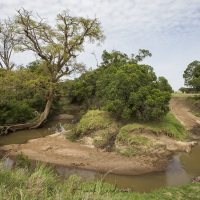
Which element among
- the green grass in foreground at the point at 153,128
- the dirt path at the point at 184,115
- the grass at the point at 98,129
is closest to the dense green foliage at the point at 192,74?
the dirt path at the point at 184,115

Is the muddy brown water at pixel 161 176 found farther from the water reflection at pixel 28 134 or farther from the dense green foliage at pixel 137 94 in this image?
the water reflection at pixel 28 134

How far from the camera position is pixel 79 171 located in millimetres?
10812

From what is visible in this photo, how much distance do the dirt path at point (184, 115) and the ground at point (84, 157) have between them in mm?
6393

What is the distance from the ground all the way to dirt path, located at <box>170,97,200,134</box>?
6.39m

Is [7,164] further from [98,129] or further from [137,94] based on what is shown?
[137,94]

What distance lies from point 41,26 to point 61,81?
4880 millimetres

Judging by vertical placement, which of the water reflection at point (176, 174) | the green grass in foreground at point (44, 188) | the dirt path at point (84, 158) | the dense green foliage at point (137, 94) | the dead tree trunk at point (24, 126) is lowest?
A: the water reflection at point (176, 174)

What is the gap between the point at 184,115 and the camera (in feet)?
66.8

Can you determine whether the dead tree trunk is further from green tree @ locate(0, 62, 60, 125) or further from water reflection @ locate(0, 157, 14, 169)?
water reflection @ locate(0, 157, 14, 169)

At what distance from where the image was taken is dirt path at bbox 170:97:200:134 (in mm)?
17906

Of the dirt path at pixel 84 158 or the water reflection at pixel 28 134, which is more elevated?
the water reflection at pixel 28 134

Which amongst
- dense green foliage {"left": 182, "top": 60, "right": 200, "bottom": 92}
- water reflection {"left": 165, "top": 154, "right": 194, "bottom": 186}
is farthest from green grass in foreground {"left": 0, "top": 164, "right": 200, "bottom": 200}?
dense green foliage {"left": 182, "top": 60, "right": 200, "bottom": 92}

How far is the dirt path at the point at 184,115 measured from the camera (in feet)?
58.7

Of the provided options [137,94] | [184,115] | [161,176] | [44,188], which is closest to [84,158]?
[161,176]
